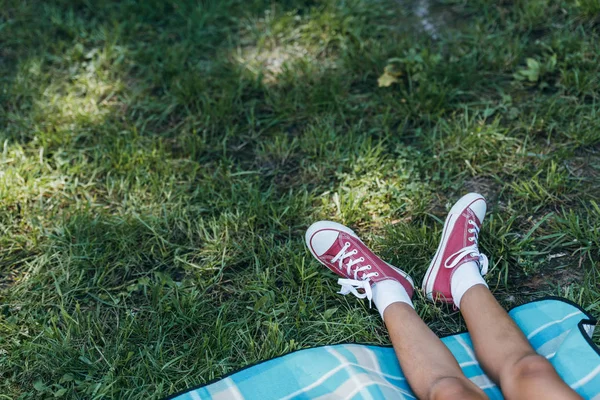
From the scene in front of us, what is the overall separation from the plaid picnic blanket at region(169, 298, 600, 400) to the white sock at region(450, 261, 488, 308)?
0.16m

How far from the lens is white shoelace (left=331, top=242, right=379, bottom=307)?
2.25 m

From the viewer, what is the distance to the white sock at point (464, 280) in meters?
2.19

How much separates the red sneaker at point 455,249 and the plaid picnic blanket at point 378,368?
0.69ft

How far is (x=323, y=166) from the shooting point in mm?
2738

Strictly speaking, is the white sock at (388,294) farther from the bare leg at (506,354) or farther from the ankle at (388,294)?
the bare leg at (506,354)

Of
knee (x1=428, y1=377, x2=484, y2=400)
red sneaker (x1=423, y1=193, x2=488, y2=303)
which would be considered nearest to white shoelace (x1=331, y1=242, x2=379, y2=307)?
red sneaker (x1=423, y1=193, x2=488, y2=303)

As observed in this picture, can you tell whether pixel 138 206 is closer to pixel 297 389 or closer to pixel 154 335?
pixel 154 335

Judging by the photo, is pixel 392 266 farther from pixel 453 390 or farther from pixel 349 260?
pixel 453 390

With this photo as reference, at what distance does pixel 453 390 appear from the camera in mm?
1777

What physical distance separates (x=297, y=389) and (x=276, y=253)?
2.12 feet

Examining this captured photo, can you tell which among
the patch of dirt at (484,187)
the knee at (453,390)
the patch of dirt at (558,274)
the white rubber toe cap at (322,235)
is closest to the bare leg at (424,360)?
the knee at (453,390)

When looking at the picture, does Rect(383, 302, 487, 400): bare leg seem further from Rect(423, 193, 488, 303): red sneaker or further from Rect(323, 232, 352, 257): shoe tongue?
Rect(323, 232, 352, 257): shoe tongue

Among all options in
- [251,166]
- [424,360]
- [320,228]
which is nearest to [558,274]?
[424,360]

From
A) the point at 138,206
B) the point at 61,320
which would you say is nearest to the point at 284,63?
the point at 138,206
